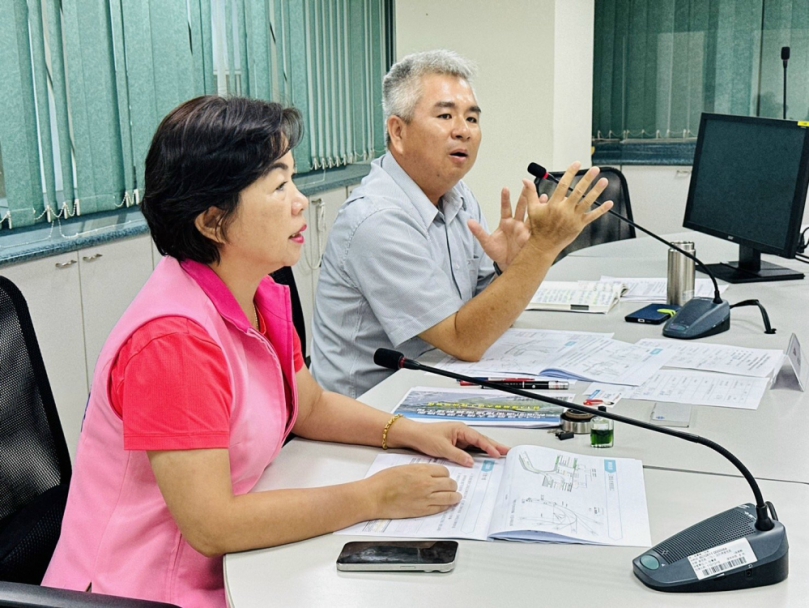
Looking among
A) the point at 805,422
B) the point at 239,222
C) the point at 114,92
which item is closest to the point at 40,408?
the point at 239,222

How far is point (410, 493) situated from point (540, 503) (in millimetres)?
169

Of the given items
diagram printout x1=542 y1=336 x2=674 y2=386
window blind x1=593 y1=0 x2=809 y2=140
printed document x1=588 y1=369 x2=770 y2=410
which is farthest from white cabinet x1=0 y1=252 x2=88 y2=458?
window blind x1=593 y1=0 x2=809 y2=140

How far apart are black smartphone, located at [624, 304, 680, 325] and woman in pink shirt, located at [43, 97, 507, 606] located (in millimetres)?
938

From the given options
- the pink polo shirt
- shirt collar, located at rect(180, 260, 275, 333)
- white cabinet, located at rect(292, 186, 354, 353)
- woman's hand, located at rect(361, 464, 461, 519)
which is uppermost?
shirt collar, located at rect(180, 260, 275, 333)

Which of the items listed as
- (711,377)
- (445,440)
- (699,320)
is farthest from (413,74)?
(445,440)

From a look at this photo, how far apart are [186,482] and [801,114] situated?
4.85 meters

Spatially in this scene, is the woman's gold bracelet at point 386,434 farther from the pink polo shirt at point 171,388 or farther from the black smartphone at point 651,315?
the black smartphone at point 651,315

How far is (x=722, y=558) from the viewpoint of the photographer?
37.9 inches

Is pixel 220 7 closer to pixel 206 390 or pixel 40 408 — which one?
pixel 40 408

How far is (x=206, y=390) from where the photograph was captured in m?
1.11

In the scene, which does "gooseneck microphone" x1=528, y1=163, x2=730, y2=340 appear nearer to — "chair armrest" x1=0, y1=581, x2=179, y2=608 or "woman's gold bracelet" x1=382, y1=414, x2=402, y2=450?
"woman's gold bracelet" x1=382, y1=414, x2=402, y2=450

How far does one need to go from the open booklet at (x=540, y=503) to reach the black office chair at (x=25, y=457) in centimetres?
57

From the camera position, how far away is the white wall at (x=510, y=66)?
432cm

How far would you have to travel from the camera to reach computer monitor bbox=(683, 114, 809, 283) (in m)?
2.41
